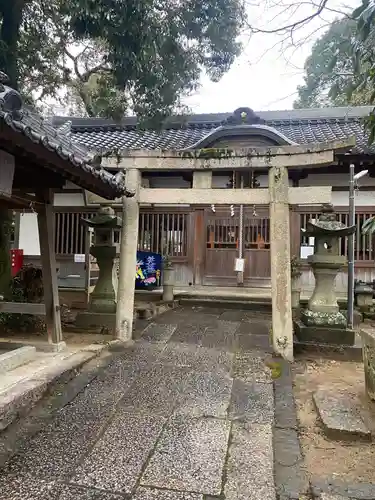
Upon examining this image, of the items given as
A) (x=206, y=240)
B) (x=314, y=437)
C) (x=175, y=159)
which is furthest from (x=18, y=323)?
(x=206, y=240)

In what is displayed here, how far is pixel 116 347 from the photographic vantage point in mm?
5871

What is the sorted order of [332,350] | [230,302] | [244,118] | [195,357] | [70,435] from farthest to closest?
1. [244,118]
2. [230,302]
3. [332,350]
4. [195,357]
5. [70,435]

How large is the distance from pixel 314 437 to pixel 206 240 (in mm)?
8177

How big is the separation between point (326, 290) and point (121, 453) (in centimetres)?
492

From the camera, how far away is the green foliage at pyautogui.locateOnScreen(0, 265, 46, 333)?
20.2ft

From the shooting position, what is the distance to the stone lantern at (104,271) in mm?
6895

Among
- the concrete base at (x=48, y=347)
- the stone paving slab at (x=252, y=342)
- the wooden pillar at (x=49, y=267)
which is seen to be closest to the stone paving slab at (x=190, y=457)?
the concrete base at (x=48, y=347)

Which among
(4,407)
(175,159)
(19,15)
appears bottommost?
(4,407)

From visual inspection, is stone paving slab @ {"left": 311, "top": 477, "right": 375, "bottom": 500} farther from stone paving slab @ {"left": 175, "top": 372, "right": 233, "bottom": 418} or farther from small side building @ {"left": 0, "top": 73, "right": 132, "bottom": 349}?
small side building @ {"left": 0, "top": 73, "right": 132, "bottom": 349}

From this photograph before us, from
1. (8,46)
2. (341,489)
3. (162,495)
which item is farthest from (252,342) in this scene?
(8,46)

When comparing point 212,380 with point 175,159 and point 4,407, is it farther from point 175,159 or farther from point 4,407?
point 175,159

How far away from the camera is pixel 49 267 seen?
5.31m

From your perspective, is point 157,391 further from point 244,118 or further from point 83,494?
point 244,118

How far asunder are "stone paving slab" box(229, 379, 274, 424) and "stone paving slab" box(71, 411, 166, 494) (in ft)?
2.71
